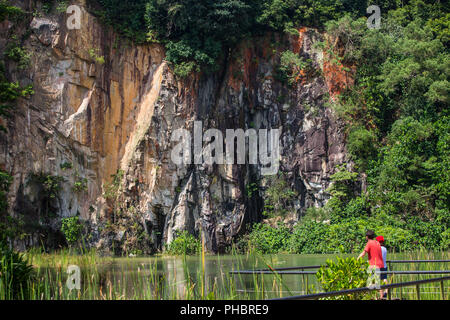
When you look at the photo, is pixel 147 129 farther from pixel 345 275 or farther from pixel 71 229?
pixel 345 275

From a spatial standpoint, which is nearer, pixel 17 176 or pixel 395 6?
pixel 17 176

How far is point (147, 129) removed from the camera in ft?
76.0

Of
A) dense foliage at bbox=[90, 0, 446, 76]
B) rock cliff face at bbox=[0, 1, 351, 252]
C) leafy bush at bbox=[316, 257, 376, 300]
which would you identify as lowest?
leafy bush at bbox=[316, 257, 376, 300]

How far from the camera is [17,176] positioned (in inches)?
789

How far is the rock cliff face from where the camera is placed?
21453 millimetres

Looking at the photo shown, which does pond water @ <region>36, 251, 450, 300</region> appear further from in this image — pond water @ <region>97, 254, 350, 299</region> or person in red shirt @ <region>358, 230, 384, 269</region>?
person in red shirt @ <region>358, 230, 384, 269</region>

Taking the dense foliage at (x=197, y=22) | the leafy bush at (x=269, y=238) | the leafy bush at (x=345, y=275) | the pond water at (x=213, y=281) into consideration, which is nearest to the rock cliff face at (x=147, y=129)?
the dense foliage at (x=197, y=22)

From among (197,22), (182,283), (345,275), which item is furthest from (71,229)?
(345,275)

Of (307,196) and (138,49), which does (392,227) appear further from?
(138,49)

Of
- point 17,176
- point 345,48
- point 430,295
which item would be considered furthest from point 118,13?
point 430,295

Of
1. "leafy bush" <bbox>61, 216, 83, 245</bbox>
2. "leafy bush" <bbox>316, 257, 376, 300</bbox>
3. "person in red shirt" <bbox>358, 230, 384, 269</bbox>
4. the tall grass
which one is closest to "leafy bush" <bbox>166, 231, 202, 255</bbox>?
"leafy bush" <bbox>61, 216, 83, 245</bbox>
